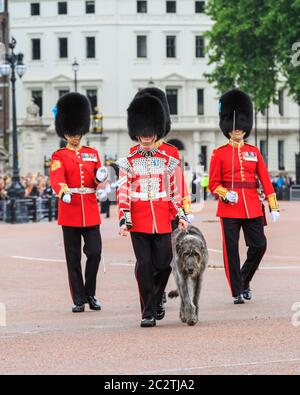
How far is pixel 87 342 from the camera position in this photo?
417 inches

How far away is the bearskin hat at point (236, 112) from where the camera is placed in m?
14.0

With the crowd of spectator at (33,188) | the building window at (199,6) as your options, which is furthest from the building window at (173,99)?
the crowd of spectator at (33,188)

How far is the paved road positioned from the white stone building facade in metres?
76.1

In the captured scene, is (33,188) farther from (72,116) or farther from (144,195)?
(144,195)

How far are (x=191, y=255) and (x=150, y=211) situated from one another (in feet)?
1.68

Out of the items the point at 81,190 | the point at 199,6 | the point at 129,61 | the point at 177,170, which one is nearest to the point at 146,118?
the point at 177,170

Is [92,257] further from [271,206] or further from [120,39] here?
[120,39]

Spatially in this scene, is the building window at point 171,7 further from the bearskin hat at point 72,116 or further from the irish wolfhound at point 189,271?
the irish wolfhound at point 189,271

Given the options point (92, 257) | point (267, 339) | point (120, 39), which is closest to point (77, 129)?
point (92, 257)

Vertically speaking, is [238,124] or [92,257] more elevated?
[238,124]

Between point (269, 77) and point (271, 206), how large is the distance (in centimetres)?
4330

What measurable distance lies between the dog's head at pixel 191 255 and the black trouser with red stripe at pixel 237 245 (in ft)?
4.86

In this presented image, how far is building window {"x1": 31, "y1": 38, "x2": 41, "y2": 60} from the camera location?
316 ft

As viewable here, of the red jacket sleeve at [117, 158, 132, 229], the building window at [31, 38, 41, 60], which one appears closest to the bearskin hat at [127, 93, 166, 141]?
the red jacket sleeve at [117, 158, 132, 229]
